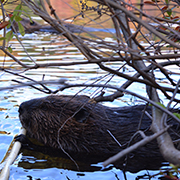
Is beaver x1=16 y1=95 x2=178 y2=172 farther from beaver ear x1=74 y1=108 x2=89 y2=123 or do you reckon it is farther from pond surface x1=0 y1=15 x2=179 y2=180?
pond surface x1=0 y1=15 x2=179 y2=180

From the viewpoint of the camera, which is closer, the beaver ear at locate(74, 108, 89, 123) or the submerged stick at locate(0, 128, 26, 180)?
the submerged stick at locate(0, 128, 26, 180)

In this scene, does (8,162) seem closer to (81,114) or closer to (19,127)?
(81,114)

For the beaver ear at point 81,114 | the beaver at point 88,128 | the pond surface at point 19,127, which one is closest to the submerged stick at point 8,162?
the pond surface at point 19,127

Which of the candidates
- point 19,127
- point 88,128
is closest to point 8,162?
point 88,128

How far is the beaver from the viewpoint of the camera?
Result: 9.62ft

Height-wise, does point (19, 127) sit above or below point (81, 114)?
below

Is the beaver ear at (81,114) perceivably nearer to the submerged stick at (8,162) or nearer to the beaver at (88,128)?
the beaver at (88,128)

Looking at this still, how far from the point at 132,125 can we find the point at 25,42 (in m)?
6.10

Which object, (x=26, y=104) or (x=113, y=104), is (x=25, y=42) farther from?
(x=26, y=104)

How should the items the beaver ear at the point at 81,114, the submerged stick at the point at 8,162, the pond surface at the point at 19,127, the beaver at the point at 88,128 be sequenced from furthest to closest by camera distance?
the beaver ear at the point at 81,114 < the beaver at the point at 88,128 < the pond surface at the point at 19,127 < the submerged stick at the point at 8,162

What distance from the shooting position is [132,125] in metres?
3.01

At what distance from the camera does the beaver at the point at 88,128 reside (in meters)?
2.93

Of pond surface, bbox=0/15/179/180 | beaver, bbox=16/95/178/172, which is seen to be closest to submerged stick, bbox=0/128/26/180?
pond surface, bbox=0/15/179/180

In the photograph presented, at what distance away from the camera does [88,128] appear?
306 cm
